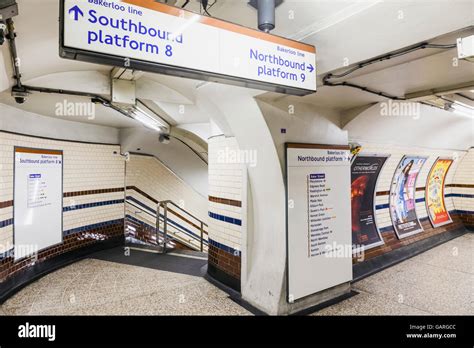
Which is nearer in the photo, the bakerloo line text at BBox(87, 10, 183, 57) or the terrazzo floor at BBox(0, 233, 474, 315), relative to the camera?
the bakerloo line text at BBox(87, 10, 183, 57)

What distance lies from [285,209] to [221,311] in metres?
1.49

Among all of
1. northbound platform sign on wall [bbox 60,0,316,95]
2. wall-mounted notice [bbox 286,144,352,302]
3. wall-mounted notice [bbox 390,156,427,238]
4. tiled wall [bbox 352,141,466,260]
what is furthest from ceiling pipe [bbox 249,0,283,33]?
wall-mounted notice [bbox 390,156,427,238]

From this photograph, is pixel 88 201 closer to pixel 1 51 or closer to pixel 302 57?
pixel 1 51

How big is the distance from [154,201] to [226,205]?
506 cm

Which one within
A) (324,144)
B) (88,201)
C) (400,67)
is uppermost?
(400,67)

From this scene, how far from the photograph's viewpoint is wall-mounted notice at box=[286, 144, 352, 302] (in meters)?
3.57

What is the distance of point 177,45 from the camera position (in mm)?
1507

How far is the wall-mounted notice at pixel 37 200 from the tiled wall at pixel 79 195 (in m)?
0.12

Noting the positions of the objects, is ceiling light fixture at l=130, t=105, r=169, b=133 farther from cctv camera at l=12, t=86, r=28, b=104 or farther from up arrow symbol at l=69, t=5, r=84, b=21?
up arrow symbol at l=69, t=5, r=84, b=21

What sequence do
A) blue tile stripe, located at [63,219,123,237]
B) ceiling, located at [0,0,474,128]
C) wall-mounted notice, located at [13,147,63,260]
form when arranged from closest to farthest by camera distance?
ceiling, located at [0,0,474,128]
wall-mounted notice, located at [13,147,63,260]
blue tile stripe, located at [63,219,123,237]

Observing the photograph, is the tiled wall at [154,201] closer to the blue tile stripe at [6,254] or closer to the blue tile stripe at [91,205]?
the blue tile stripe at [91,205]

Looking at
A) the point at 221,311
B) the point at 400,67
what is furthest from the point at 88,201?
the point at 400,67

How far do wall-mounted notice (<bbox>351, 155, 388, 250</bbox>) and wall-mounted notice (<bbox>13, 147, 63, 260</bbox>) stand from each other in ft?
17.2
